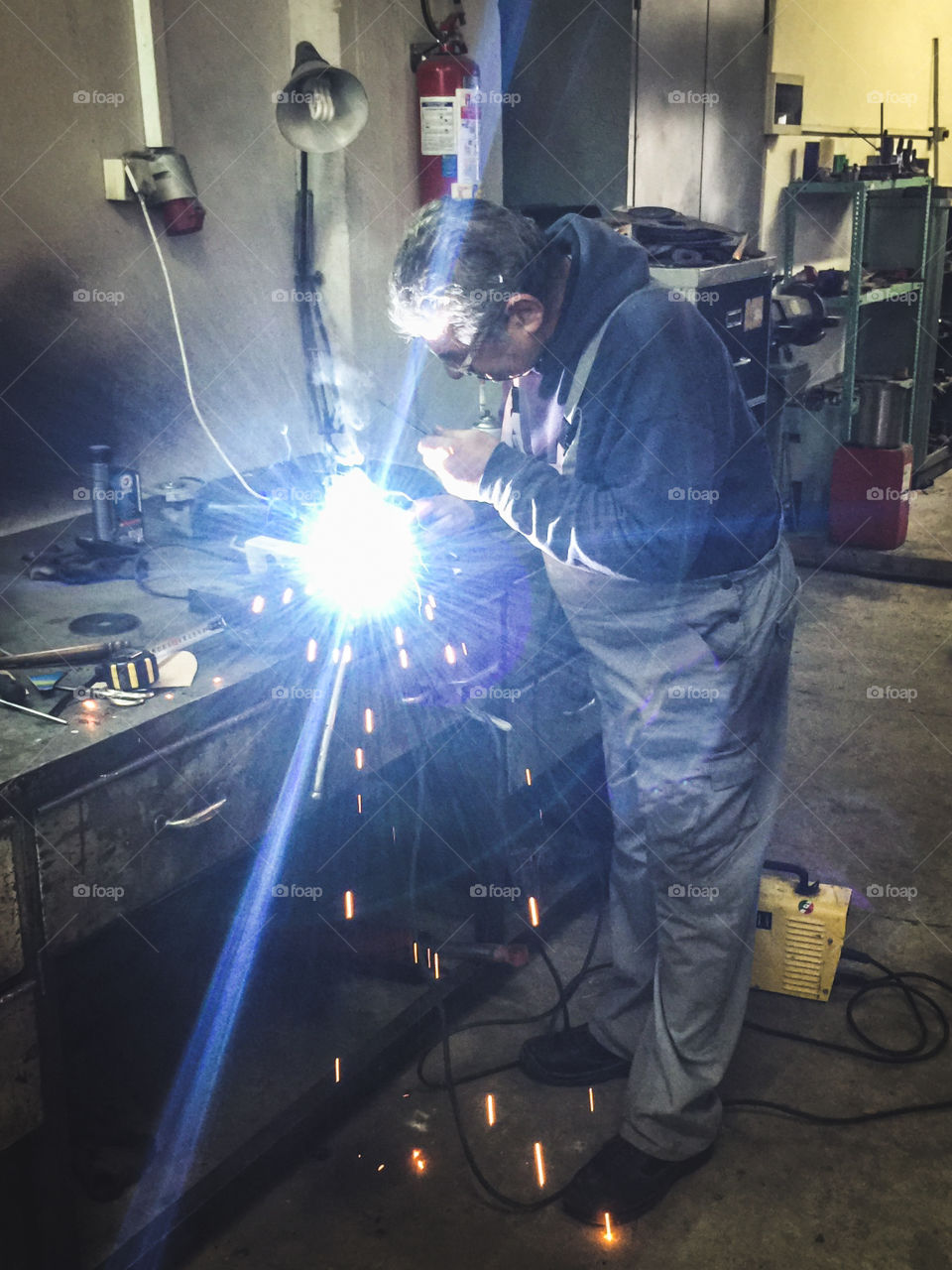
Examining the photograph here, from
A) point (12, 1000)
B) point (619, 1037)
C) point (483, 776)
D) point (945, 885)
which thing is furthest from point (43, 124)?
point (945, 885)

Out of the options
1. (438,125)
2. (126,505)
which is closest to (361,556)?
(126,505)

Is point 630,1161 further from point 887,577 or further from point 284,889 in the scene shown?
point 887,577

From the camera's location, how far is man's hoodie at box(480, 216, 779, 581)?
5.73 ft

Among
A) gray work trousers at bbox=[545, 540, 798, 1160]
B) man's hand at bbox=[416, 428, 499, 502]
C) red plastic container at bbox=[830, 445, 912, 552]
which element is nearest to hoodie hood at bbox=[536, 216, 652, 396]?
man's hand at bbox=[416, 428, 499, 502]

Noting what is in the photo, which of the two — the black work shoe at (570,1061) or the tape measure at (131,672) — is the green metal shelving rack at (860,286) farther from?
the tape measure at (131,672)

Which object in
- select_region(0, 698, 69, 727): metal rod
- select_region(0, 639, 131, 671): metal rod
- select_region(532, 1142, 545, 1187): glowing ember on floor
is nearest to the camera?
select_region(0, 698, 69, 727): metal rod

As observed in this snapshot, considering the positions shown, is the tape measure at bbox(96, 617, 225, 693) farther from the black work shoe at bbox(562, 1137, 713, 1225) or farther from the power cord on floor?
the black work shoe at bbox(562, 1137, 713, 1225)

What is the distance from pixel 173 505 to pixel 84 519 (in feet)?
0.66

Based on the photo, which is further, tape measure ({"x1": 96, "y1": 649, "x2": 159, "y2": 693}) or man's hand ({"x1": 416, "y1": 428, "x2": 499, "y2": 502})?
man's hand ({"x1": 416, "y1": 428, "x2": 499, "y2": 502})

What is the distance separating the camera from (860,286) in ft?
17.8

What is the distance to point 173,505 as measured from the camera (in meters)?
2.71

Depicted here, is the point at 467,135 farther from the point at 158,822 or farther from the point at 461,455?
the point at 158,822

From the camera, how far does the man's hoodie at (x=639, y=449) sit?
175 centimetres

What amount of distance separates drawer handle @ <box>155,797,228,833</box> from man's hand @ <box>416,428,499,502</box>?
0.64m
